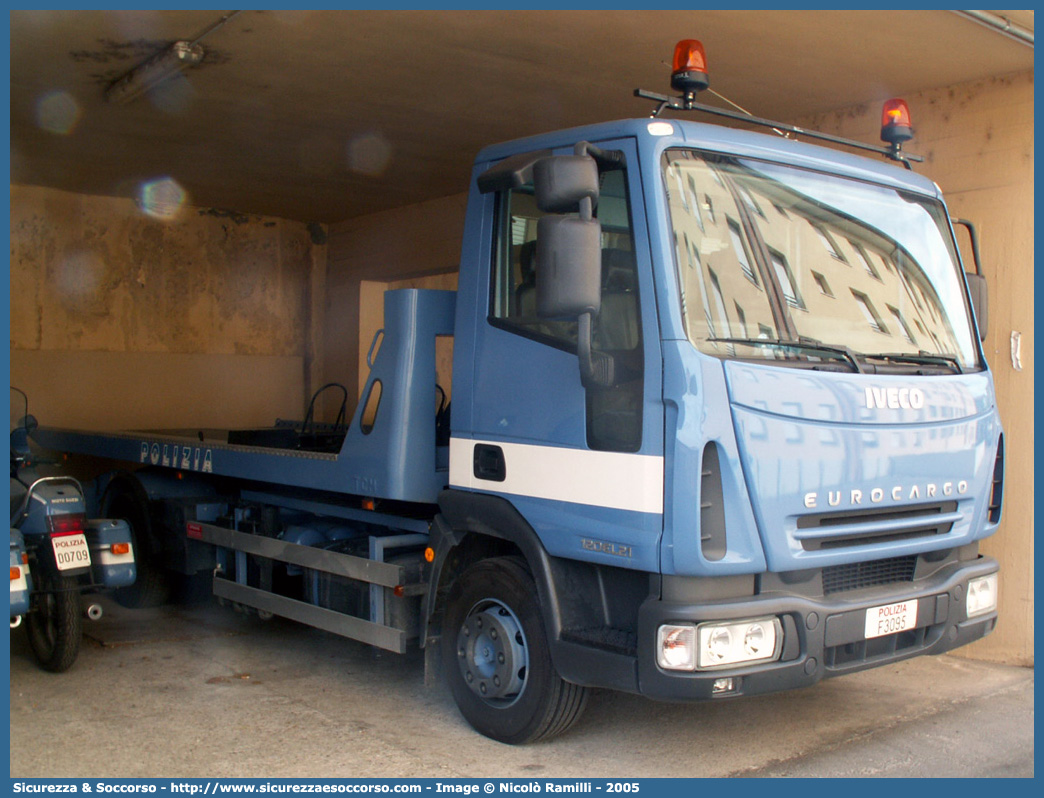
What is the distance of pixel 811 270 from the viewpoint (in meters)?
4.10

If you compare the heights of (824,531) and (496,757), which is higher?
(824,531)

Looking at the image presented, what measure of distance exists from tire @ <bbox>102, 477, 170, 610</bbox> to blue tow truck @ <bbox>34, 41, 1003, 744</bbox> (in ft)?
8.72

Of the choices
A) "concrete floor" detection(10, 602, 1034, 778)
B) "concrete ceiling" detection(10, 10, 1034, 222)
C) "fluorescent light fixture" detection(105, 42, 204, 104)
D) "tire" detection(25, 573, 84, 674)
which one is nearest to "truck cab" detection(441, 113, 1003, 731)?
"concrete floor" detection(10, 602, 1034, 778)

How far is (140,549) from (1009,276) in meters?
6.00

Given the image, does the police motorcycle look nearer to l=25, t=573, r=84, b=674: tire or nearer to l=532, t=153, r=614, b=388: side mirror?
l=25, t=573, r=84, b=674: tire

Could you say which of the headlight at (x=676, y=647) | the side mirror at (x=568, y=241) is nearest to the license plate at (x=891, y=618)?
the headlight at (x=676, y=647)

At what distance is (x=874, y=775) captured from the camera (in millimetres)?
4160

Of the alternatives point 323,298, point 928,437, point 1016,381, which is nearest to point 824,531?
point 928,437

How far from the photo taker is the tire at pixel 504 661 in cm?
419

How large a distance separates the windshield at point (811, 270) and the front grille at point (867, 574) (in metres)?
0.79

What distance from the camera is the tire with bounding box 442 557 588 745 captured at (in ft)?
13.7

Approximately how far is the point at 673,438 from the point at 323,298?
11062 mm

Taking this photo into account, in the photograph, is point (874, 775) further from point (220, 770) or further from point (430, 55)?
point (430, 55)

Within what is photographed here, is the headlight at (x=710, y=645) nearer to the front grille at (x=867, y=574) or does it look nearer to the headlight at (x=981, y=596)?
the front grille at (x=867, y=574)
